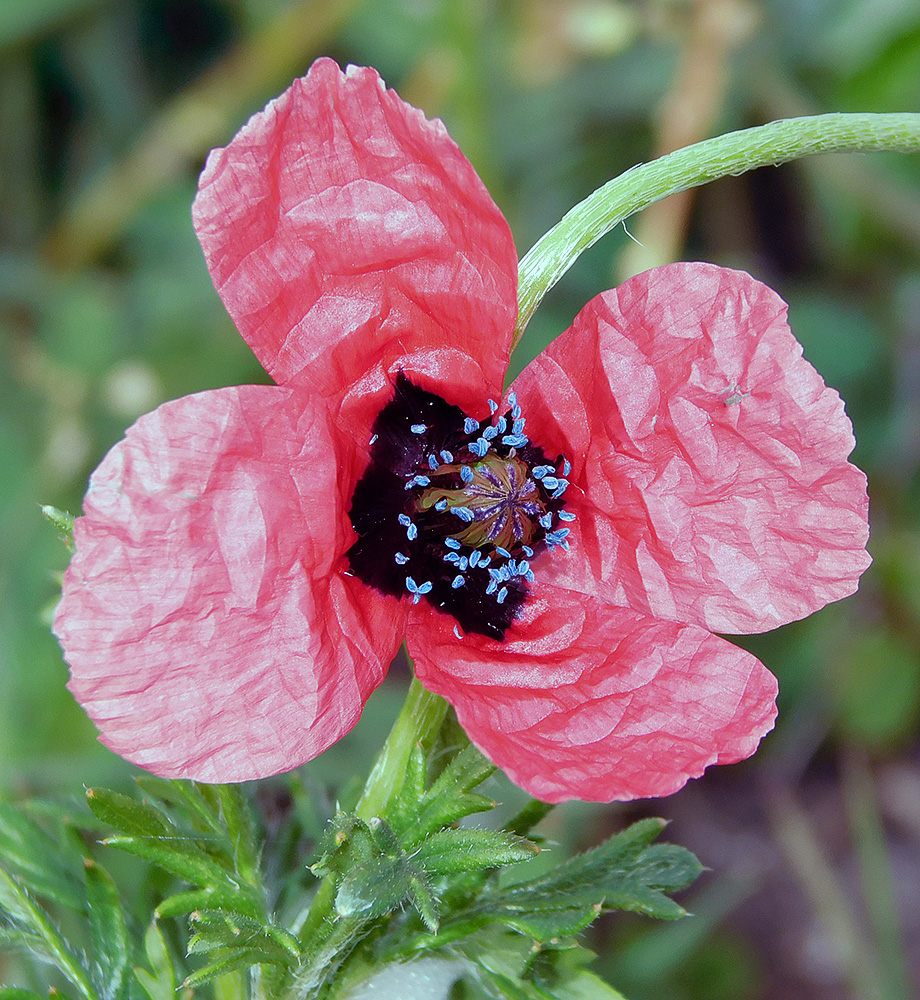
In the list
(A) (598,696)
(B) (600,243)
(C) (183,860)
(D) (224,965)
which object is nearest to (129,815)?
(C) (183,860)

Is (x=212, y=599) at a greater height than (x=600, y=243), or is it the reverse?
(x=600, y=243)

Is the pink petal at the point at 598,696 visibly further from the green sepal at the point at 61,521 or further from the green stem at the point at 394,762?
the green sepal at the point at 61,521

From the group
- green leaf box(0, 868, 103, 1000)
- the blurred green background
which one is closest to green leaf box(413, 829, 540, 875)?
green leaf box(0, 868, 103, 1000)

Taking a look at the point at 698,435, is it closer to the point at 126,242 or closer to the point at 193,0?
the point at 126,242

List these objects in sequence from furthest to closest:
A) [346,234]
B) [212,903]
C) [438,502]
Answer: [438,502]
[346,234]
[212,903]

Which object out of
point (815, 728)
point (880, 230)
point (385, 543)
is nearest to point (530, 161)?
point (880, 230)

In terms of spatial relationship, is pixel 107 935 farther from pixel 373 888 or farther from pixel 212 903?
pixel 373 888
